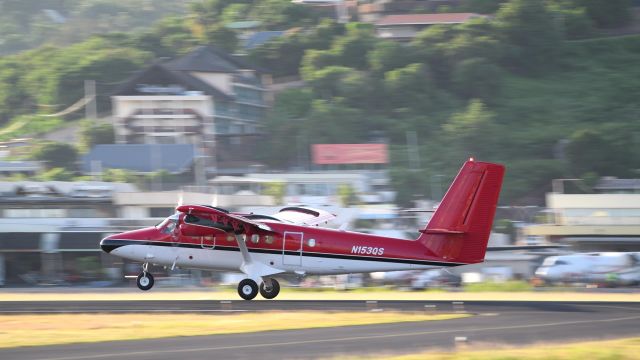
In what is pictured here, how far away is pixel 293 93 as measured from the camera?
148125 mm

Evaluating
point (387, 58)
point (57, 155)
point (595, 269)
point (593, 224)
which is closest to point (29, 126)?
point (57, 155)

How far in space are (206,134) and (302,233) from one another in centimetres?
9856

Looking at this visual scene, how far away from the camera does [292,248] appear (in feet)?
106

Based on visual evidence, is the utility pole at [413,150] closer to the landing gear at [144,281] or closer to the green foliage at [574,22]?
the green foliage at [574,22]

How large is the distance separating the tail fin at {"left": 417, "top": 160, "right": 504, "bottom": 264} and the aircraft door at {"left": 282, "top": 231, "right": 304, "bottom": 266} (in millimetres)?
4443

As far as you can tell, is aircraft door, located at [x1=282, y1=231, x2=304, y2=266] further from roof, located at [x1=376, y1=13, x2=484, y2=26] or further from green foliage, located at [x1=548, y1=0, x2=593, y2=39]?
green foliage, located at [x1=548, y1=0, x2=593, y2=39]

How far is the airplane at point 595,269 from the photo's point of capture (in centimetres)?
5334

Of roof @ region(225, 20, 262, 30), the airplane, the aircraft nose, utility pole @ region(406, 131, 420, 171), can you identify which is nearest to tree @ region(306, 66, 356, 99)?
utility pole @ region(406, 131, 420, 171)

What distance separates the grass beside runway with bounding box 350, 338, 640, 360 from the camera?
94.6ft

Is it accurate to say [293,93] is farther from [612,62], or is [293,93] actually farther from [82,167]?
[612,62]

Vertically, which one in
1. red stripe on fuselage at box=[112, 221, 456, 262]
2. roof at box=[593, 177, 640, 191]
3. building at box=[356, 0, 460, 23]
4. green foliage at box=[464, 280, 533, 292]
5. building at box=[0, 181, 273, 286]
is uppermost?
building at box=[356, 0, 460, 23]

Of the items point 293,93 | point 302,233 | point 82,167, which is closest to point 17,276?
point 302,233

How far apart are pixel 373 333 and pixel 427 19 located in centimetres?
14407

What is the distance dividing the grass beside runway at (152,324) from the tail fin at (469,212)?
7.83 meters
